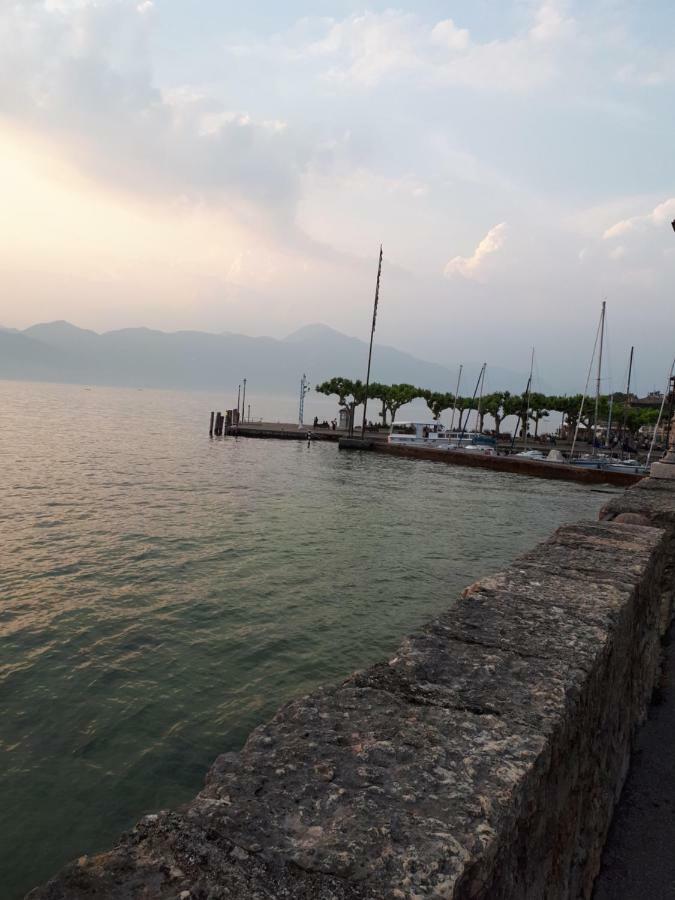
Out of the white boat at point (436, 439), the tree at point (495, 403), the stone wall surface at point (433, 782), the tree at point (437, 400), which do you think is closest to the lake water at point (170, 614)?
the stone wall surface at point (433, 782)

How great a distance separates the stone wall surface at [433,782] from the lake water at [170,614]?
3.84 meters

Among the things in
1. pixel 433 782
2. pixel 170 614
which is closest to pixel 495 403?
pixel 170 614

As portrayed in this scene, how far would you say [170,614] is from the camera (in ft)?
33.2

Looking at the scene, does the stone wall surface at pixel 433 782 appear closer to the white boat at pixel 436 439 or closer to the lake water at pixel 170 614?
the lake water at pixel 170 614

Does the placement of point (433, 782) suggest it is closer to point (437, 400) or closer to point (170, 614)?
point (170, 614)

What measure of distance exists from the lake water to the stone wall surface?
3843 mm

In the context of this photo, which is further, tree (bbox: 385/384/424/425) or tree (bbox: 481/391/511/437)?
tree (bbox: 385/384/424/425)

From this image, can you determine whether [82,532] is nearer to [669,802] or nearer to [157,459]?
[669,802]

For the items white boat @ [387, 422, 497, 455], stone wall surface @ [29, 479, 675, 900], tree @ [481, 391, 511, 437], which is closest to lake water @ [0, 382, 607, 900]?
stone wall surface @ [29, 479, 675, 900]

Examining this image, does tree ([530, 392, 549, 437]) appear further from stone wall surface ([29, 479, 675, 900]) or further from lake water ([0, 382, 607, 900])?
stone wall surface ([29, 479, 675, 900])

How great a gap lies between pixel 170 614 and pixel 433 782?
8991 mm

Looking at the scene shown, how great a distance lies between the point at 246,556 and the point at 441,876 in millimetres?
13424

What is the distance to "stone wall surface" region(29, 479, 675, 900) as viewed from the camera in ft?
4.95

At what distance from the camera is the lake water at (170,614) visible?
565 cm
